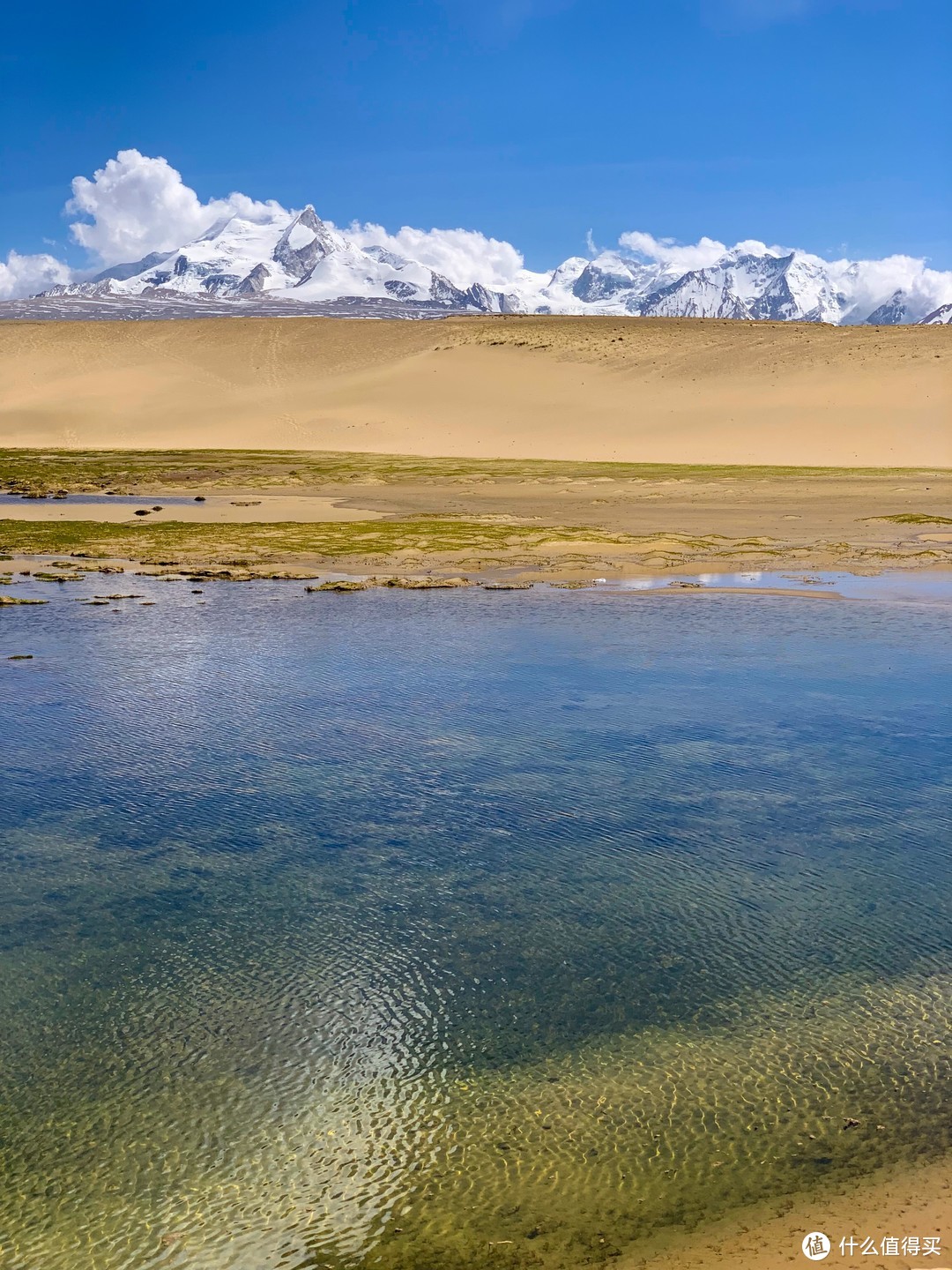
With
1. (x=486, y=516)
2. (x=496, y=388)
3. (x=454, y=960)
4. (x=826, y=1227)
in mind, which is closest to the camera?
(x=826, y=1227)

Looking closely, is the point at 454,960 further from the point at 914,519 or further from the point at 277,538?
the point at 914,519

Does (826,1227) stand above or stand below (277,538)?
below

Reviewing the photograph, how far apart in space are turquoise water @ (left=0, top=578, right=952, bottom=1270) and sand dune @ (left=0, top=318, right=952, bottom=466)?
3821 cm

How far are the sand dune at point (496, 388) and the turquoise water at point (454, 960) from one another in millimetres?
38214

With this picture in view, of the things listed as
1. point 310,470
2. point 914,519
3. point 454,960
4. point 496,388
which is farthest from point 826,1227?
point 496,388

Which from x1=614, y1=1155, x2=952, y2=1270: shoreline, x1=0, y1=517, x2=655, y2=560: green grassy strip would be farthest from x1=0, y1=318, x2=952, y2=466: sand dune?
x1=614, y1=1155, x2=952, y2=1270: shoreline

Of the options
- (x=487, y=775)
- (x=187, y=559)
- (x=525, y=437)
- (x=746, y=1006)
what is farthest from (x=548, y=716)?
(x=525, y=437)

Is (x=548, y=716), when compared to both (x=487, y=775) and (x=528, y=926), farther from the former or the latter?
(x=528, y=926)

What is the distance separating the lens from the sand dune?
5228 cm

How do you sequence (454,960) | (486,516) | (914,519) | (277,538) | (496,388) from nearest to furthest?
(454,960) < (277,538) < (914,519) < (486,516) < (496,388)

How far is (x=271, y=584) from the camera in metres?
19.0

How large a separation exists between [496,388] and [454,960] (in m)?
62.2

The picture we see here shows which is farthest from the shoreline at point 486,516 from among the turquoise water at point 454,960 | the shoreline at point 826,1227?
the shoreline at point 826,1227

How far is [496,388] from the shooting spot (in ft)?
218
